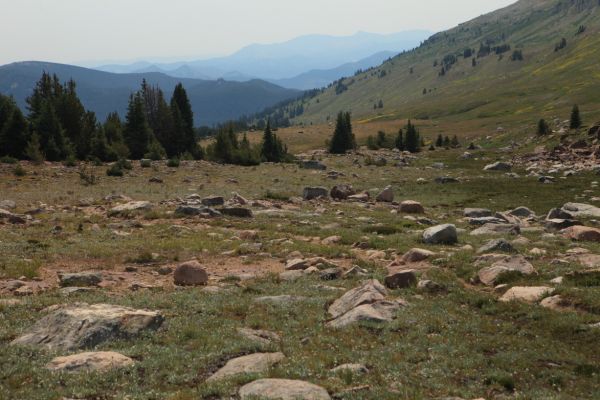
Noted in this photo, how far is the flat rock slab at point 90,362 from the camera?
447 inches

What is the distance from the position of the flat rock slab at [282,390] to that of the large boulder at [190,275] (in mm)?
9754

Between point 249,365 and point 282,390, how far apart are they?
1.92 metres

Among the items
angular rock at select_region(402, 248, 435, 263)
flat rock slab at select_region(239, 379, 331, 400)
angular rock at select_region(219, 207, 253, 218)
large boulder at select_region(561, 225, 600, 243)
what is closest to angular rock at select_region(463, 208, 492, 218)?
large boulder at select_region(561, 225, 600, 243)

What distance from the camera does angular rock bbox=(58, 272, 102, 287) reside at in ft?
60.7

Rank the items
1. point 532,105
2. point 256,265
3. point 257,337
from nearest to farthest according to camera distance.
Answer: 1. point 257,337
2. point 256,265
3. point 532,105

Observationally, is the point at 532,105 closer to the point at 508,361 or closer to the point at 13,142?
the point at 13,142

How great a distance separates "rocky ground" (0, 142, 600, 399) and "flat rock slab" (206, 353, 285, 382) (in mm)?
59

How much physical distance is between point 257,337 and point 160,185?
3763 cm

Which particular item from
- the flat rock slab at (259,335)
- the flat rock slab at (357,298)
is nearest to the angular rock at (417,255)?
the flat rock slab at (357,298)

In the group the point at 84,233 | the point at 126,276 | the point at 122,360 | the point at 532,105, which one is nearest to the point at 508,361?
the point at 122,360

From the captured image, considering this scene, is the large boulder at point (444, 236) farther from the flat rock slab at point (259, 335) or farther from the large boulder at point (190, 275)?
the flat rock slab at point (259, 335)

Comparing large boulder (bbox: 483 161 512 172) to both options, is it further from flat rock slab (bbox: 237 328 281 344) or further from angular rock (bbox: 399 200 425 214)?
flat rock slab (bbox: 237 328 281 344)

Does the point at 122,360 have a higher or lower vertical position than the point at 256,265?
higher

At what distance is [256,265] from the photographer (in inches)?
906
